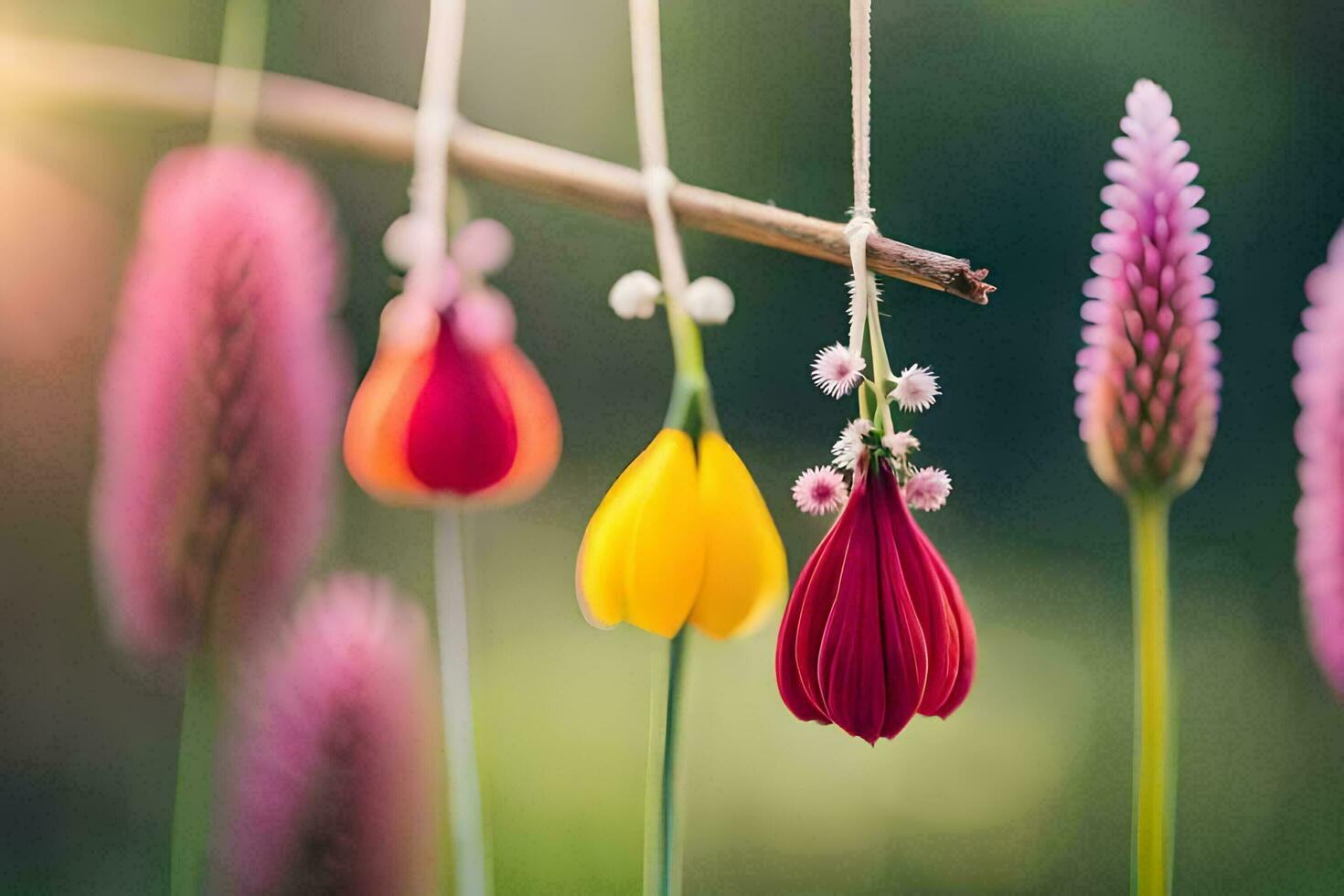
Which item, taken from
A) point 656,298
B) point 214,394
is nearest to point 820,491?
point 656,298

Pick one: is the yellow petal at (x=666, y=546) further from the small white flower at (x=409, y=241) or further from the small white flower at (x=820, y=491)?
the small white flower at (x=409, y=241)

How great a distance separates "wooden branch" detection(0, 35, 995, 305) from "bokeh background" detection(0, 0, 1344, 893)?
12mm

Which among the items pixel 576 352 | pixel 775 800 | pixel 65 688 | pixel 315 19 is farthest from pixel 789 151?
pixel 65 688

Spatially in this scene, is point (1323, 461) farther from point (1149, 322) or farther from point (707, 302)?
point (707, 302)

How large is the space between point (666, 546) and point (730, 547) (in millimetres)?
35

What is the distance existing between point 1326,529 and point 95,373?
0.73 meters

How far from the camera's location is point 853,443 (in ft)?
1.61

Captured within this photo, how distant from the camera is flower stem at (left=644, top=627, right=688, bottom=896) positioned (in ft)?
1.90

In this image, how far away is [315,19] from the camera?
1.88 ft

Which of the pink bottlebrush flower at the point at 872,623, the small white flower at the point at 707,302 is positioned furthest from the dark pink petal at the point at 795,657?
the small white flower at the point at 707,302

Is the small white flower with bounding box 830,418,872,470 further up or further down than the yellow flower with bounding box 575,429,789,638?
further up

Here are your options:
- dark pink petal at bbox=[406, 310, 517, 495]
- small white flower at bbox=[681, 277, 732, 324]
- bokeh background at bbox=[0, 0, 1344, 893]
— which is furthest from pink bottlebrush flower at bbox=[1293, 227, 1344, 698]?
dark pink petal at bbox=[406, 310, 517, 495]

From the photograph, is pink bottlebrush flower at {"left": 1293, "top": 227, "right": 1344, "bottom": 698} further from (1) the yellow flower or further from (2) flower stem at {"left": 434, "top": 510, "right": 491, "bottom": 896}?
(2) flower stem at {"left": 434, "top": 510, "right": 491, "bottom": 896}

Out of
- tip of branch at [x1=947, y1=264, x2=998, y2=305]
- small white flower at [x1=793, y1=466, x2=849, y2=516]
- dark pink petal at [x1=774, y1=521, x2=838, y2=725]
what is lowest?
dark pink petal at [x1=774, y1=521, x2=838, y2=725]
